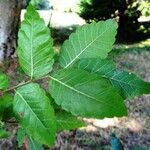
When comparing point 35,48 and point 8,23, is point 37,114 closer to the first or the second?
point 35,48

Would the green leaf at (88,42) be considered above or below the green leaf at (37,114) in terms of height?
above

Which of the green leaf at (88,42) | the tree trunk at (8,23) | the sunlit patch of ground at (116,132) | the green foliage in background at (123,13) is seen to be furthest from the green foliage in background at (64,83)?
the green foliage in background at (123,13)

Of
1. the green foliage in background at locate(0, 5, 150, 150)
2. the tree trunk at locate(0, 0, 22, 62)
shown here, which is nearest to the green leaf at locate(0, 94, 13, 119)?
the green foliage in background at locate(0, 5, 150, 150)

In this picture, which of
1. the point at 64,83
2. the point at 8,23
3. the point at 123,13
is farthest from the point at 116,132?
the point at 123,13

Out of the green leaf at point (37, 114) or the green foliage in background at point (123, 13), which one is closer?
the green leaf at point (37, 114)

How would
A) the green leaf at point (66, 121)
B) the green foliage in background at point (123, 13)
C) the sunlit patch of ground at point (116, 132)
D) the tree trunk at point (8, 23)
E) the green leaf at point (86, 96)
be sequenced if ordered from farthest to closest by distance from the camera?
the green foliage in background at point (123, 13)
the tree trunk at point (8, 23)
the sunlit patch of ground at point (116, 132)
the green leaf at point (66, 121)
the green leaf at point (86, 96)

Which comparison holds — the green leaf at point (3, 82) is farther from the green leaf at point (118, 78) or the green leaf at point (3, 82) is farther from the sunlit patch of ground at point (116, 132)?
the sunlit patch of ground at point (116, 132)

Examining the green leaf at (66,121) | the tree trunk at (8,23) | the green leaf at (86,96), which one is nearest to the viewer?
the green leaf at (86,96)
